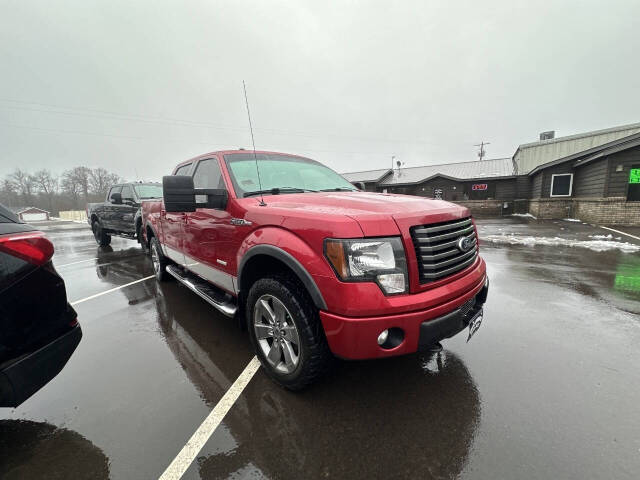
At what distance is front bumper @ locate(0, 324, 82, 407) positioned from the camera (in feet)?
4.96

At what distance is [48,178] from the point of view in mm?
58688

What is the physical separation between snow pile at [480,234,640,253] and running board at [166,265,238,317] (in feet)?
28.4

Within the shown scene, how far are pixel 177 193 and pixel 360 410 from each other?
221 centimetres

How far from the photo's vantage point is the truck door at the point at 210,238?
281 centimetres

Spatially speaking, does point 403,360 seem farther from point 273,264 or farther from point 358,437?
point 273,264

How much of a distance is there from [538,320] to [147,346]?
4.41 m

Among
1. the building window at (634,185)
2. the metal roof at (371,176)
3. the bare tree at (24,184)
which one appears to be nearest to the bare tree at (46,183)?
the bare tree at (24,184)

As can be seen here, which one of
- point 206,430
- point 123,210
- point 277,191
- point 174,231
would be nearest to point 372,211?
point 277,191

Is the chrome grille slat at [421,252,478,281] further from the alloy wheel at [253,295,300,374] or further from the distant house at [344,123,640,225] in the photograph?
the distant house at [344,123,640,225]

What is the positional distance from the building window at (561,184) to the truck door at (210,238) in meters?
21.2

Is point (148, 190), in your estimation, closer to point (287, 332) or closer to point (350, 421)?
point (287, 332)

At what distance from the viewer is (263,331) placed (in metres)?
2.40

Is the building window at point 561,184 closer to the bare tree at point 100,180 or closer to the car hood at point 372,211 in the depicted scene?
the car hood at point 372,211

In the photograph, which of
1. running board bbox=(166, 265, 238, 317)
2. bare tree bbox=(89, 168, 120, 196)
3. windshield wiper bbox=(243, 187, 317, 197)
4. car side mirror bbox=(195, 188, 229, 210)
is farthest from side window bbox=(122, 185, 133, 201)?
bare tree bbox=(89, 168, 120, 196)
